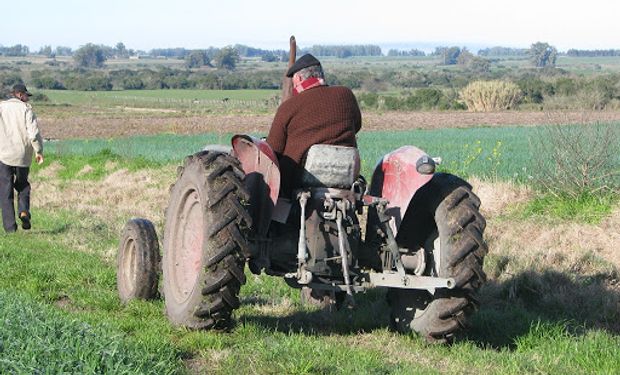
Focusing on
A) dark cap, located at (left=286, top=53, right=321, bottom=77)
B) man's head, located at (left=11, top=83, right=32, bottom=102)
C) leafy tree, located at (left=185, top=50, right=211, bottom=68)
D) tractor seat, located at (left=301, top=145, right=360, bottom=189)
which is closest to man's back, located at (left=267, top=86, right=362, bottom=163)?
tractor seat, located at (left=301, top=145, right=360, bottom=189)

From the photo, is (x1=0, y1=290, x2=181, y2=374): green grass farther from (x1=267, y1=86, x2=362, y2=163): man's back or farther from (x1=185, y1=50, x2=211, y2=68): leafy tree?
(x1=185, y1=50, x2=211, y2=68): leafy tree

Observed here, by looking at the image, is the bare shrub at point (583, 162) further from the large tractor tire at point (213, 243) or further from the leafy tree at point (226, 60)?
the leafy tree at point (226, 60)

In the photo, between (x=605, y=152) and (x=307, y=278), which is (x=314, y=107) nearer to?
(x=307, y=278)

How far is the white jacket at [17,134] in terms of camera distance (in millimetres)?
12281

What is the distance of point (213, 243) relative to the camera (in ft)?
19.6

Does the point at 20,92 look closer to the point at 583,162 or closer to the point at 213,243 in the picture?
the point at 213,243

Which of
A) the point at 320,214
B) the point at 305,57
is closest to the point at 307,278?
the point at 320,214

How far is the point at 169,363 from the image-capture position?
17.1 ft

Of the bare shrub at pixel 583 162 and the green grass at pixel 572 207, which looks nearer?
the green grass at pixel 572 207

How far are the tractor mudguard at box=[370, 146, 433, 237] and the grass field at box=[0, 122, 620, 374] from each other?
960 millimetres

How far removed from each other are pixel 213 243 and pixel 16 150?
7.30 m

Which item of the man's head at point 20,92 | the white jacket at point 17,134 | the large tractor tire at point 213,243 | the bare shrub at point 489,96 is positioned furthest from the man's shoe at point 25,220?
the bare shrub at point 489,96

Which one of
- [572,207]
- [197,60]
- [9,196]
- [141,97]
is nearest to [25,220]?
[9,196]

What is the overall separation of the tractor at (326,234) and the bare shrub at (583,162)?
21.5 feet
